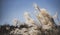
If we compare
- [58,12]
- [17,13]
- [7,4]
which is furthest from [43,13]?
[7,4]

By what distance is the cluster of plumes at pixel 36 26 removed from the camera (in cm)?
202

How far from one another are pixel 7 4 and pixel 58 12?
2.13 ft

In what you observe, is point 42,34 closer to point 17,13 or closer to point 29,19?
point 29,19

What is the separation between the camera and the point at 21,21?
6.68 ft

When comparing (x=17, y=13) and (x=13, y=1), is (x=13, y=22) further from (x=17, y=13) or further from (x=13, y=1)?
(x=13, y=1)

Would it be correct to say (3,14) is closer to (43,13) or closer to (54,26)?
(43,13)

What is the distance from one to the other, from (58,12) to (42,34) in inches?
13.3

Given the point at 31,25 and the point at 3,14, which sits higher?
the point at 3,14

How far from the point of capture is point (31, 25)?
6.70ft

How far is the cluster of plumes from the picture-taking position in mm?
2023

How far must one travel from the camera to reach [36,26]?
204 cm

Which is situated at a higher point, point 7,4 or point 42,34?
point 7,4

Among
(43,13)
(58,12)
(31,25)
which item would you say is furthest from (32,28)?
(58,12)

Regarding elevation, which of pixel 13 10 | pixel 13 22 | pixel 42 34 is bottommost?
pixel 42 34
